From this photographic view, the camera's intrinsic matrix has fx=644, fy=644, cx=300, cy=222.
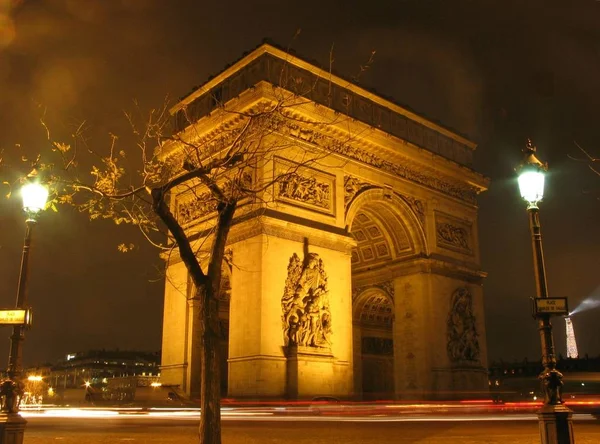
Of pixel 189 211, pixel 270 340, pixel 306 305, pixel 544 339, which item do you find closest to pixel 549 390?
pixel 544 339

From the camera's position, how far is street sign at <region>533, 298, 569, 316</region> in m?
9.48

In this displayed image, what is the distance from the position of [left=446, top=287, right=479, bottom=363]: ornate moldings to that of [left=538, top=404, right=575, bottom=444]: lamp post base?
64.1 ft

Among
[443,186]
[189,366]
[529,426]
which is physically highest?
[443,186]

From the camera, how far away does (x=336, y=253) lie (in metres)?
24.3

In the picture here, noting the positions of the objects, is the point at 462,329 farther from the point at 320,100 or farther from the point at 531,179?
the point at 531,179

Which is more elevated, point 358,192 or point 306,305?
point 358,192

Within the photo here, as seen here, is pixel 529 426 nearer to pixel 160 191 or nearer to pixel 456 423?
pixel 456 423

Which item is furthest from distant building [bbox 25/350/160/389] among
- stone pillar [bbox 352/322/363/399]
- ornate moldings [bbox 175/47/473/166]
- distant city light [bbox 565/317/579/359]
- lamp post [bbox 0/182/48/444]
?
lamp post [bbox 0/182/48/444]

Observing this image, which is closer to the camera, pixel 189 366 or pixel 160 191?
pixel 160 191

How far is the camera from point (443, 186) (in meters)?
30.5

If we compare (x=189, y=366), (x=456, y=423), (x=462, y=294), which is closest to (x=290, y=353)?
(x=189, y=366)

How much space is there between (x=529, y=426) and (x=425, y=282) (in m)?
13.3

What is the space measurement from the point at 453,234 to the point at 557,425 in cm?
2201

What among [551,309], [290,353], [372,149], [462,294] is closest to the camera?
[551,309]
